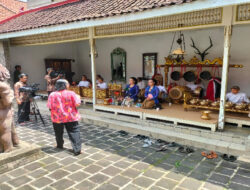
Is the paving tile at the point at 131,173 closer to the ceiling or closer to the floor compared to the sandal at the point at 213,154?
closer to the floor

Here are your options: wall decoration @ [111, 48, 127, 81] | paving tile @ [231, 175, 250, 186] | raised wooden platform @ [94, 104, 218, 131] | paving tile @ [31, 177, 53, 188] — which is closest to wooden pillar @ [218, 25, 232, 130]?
raised wooden platform @ [94, 104, 218, 131]

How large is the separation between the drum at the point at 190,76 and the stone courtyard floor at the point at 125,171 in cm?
399

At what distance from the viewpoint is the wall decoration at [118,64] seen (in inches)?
424

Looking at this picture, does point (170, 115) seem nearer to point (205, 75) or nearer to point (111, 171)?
point (111, 171)

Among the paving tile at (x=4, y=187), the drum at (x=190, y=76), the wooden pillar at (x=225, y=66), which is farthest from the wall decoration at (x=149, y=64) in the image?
the paving tile at (x=4, y=187)

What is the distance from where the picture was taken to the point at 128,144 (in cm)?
546

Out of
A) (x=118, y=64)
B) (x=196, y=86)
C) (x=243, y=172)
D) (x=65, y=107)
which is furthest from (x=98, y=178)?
(x=118, y=64)

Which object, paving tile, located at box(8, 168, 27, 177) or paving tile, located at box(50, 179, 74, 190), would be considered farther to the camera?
paving tile, located at box(8, 168, 27, 177)

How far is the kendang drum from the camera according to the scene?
7.71 m

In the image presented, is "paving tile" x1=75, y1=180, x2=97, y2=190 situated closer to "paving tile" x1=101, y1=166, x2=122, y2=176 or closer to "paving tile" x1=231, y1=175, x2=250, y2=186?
"paving tile" x1=101, y1=166, x2=122, y2=176

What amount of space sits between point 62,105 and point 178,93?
465 cm

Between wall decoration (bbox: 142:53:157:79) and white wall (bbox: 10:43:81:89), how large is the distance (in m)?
5.24

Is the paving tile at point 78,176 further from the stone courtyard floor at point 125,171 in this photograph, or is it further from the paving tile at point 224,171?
the paving tile at point 224,171

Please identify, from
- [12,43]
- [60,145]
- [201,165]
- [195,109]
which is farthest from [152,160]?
[12,43]
